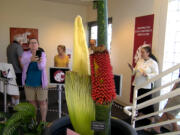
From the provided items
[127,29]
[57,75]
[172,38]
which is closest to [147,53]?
[172,38]

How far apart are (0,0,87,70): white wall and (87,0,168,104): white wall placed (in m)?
1.85

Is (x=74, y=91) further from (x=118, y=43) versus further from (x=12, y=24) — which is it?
(x=12, y=24)

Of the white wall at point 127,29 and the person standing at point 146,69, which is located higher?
the white wall at point 127,29

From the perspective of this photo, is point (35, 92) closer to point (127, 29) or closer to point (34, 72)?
point (34, 72)

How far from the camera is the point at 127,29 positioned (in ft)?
13.2

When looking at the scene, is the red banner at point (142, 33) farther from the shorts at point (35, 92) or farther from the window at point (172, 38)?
the shorts at point (35, 92)

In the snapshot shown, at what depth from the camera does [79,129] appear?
0.66m

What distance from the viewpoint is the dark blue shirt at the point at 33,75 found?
2.43 m

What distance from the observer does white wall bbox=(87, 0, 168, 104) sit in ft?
10.1

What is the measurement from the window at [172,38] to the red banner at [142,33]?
0.44m

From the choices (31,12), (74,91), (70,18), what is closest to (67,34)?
(70,18)

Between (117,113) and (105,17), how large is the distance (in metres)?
3.50

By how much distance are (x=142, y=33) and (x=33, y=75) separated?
2457mm

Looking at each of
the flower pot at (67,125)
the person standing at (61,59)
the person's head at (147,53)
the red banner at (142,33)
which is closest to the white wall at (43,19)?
the person standing at (61,59)
